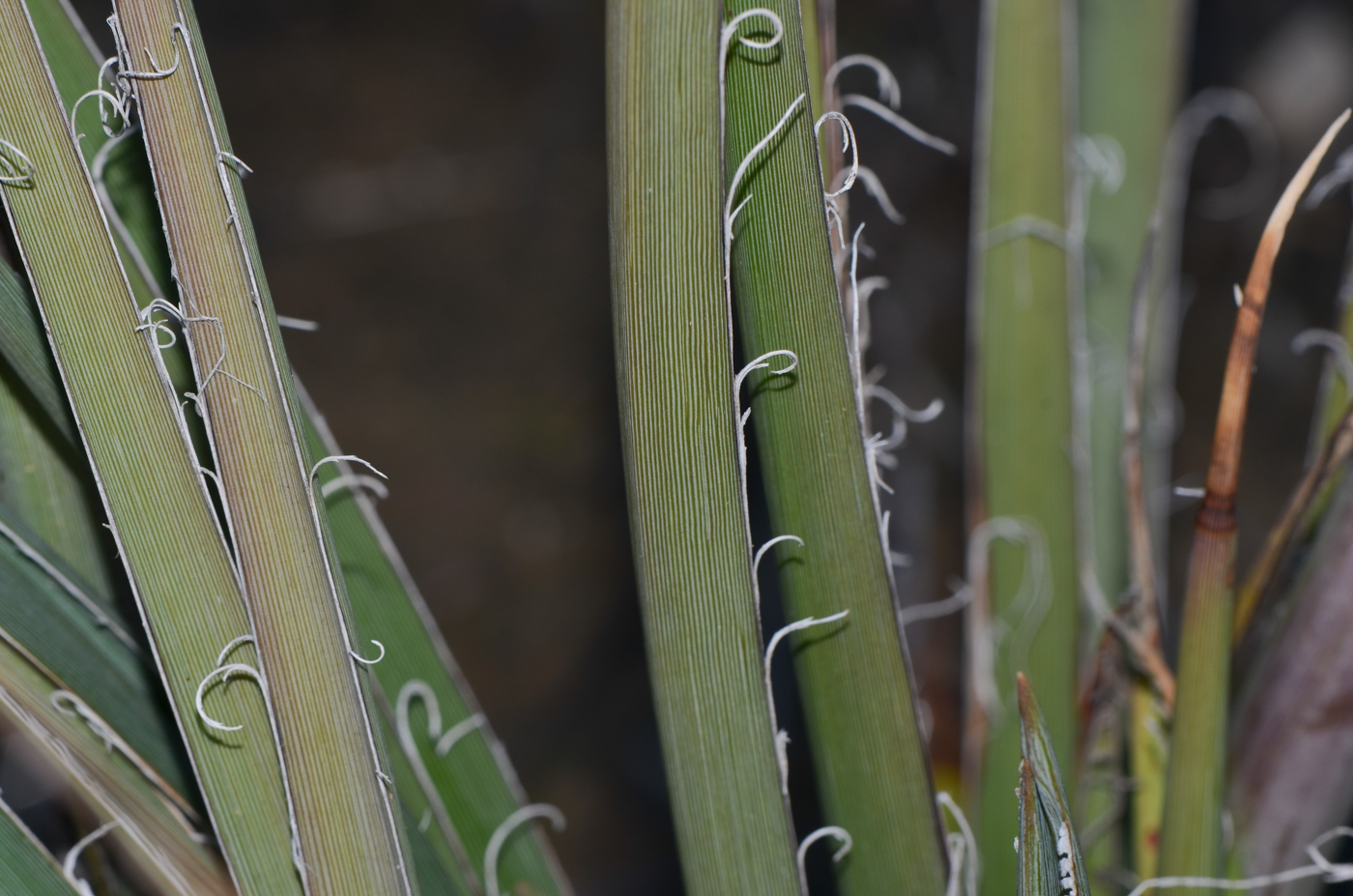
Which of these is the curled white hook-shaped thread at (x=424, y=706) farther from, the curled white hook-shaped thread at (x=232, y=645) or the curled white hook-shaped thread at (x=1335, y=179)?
the curled white hook-shaped thread at (x=1335, y=179)

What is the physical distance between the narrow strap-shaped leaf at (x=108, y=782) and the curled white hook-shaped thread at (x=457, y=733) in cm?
8

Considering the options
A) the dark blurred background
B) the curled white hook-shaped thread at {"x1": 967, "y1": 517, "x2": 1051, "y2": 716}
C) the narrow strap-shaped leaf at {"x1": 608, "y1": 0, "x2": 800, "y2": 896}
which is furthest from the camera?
the dark blurred background

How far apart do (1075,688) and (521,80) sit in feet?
3.41

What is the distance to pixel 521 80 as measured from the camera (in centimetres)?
117

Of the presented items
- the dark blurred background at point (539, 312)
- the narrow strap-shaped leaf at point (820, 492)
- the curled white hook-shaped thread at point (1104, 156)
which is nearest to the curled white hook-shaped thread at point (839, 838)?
the narrow strap-shaped leaf at point (820, 492)

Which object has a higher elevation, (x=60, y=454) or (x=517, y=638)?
(x=60, y=454)

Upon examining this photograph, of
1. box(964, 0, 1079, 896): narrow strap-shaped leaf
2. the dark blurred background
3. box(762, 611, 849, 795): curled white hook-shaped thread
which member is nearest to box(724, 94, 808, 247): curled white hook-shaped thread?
box(762, 611, 849, 795): curled white hook-shaped thread

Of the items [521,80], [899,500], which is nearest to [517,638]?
[899,500]

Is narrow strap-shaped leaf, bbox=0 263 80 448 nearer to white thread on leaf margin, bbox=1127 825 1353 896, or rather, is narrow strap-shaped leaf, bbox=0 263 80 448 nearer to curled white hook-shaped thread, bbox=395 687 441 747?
curled white hook-shaped thread, bbox=395 687 441 747

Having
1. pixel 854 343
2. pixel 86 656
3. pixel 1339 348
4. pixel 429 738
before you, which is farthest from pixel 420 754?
pixel 1339 348

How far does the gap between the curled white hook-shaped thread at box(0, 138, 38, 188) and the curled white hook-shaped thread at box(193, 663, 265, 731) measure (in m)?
0.12

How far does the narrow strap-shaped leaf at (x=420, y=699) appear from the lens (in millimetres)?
304

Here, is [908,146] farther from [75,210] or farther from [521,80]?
[75,210]

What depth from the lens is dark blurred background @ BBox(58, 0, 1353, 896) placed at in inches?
39.8
